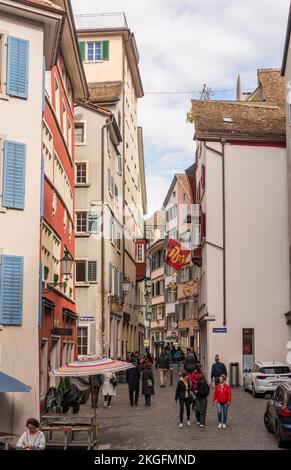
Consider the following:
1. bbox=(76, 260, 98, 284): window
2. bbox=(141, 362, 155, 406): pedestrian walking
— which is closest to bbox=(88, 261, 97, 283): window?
bbox=(76, 260, 98, 284): window

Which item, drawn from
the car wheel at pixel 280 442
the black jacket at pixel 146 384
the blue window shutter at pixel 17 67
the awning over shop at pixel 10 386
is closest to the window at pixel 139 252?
the black jacket at pixel 146 384

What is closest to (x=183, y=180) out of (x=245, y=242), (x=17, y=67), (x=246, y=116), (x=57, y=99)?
(x=246, y=116)

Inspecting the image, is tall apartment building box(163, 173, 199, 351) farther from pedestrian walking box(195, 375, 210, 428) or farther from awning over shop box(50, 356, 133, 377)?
awning over shop box(50, 356, 133, 377)

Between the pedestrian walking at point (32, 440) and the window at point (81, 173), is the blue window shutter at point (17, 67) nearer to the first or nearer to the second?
the pedestrian walking at point (32, 440)

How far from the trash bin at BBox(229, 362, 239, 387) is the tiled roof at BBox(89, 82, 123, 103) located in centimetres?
2021

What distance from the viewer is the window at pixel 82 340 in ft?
137

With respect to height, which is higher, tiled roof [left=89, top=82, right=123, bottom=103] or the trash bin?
tiled roof [left=89, top=82, right=123, bottom=103]

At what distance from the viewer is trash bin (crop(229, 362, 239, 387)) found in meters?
36.3

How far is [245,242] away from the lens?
3794 centimetres

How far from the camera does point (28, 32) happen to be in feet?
68.6

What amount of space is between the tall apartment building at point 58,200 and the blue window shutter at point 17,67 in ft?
5.50

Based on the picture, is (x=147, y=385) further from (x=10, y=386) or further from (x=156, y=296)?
(x=156, y=296)
